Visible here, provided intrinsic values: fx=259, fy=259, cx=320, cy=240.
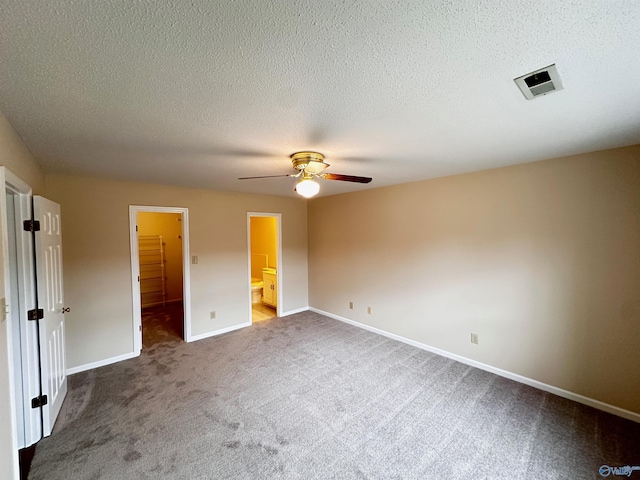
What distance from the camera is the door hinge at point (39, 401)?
206 cm

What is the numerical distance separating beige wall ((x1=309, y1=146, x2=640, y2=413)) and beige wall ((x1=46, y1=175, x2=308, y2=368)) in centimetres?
240

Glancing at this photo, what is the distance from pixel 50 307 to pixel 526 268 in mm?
4645

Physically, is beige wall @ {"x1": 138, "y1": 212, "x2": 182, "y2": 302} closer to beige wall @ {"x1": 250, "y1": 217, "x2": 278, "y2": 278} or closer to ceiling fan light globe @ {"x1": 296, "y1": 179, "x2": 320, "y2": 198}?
beige wall @ {"x1": 250, "y1": 217, "x2": 278, "y2": 278}

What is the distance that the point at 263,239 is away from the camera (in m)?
6.50

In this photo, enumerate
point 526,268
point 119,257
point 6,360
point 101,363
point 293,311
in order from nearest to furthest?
point 6,360 < point 526,268 < point 101,363 < point 119,257 < point 293,311

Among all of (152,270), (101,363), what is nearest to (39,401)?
(101,363)

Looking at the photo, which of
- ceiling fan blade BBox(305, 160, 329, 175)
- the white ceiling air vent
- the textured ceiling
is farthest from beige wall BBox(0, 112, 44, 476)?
the white ceiling air vent

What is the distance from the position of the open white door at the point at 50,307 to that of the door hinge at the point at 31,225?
1.2 inches

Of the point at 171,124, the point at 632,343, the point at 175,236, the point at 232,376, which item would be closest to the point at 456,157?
the point at 632,343

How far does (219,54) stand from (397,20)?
2.26 feet

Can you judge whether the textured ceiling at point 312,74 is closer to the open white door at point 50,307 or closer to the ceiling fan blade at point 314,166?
the ceiling fan blade at point 314,166

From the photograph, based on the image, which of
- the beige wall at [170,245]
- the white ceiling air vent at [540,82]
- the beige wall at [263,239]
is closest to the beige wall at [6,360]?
the white ceiling air vent at [540,82]

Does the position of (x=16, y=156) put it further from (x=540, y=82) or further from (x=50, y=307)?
(x=540, y=82)

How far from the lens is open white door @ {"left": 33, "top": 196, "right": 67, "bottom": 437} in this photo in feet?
6.94
